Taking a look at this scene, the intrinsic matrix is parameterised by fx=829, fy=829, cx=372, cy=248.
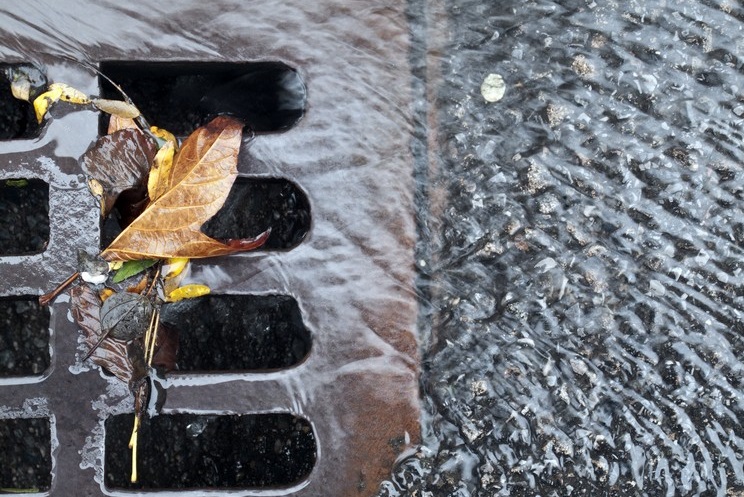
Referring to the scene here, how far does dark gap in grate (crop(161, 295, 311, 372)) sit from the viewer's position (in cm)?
159

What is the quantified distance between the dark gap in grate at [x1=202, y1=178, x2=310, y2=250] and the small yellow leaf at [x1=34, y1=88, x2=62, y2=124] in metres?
0.42

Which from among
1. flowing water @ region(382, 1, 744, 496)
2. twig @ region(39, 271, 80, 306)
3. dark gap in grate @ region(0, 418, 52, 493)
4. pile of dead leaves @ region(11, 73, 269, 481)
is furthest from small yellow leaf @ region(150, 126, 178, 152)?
dark gap in grate @ region(0, 418, 52, 493)

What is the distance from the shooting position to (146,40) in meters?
1.23

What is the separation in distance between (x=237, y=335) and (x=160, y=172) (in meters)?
0.49

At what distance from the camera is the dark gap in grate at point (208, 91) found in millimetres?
1286

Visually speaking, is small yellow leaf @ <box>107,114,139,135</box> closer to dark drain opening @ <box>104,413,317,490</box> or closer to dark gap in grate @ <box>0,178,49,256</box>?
dark gap in grate @ <box>0,178,49,256</box>

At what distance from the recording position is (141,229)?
47.7 inches

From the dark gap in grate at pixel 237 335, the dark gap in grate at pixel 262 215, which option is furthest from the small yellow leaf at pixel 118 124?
the dark gap in grate at pixel 237 335

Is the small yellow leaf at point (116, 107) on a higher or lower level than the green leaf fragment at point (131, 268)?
higher

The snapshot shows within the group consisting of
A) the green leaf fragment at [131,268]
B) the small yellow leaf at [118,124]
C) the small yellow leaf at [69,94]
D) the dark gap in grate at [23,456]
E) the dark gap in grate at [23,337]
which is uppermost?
the small yellow leaf at [69,94]

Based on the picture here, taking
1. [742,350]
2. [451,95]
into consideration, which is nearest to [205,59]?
[451,95]

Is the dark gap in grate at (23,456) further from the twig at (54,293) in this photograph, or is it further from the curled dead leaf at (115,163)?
the curled dead leaf at (115,163)

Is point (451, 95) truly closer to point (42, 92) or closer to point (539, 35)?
point (539, 35)

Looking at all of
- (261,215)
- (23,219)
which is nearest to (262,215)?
(261,215)
